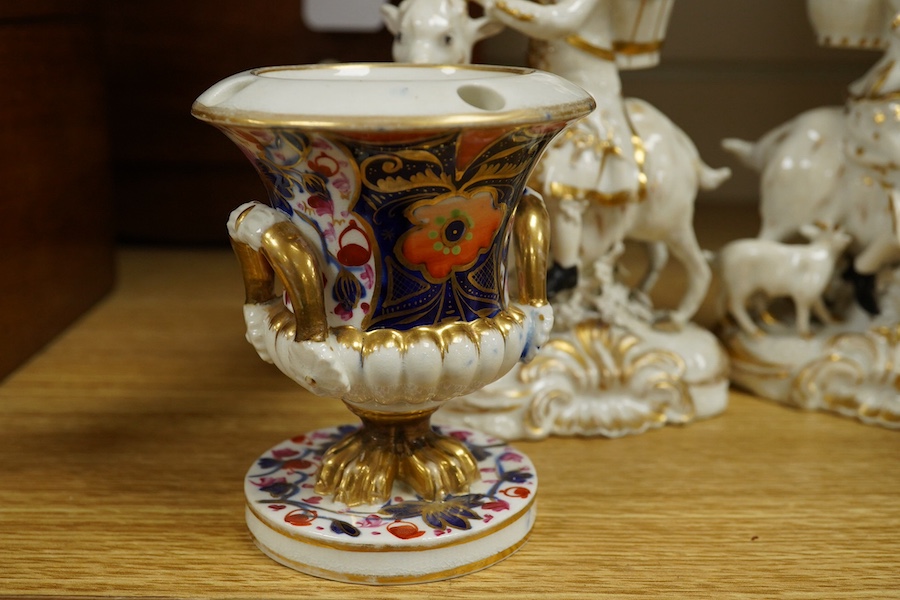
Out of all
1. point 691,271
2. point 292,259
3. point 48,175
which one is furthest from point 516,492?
point 48,175

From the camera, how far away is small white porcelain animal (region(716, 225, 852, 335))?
1015mm

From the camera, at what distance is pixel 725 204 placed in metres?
1.92

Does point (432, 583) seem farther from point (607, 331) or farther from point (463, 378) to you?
point (607, 331)

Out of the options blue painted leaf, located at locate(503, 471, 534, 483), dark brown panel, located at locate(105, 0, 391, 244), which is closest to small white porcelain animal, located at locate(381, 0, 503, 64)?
blue painted leaf, located at locate(503, 471, 534, 483)

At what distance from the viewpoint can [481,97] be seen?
26.3 inches

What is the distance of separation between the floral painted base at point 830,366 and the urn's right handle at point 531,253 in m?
0.40

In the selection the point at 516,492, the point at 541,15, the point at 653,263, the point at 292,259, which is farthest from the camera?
the point at 653,263

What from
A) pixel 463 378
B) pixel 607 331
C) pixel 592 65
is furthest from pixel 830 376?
pixel 463 378

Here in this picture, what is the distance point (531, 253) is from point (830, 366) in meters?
0.43

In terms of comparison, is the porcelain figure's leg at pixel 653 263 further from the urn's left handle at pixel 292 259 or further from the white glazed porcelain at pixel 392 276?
the urn's left handle at pixel 292 259

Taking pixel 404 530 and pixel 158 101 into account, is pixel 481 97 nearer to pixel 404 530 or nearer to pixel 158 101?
pixel 404 530

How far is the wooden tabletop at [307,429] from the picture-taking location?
2.32ft

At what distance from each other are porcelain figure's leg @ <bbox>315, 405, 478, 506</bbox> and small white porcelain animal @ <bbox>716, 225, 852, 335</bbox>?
403 millimetres

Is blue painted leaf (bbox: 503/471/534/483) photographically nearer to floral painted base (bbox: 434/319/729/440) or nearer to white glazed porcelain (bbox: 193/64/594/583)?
white glazed porcelain (bbox: 193/64/594/583)
